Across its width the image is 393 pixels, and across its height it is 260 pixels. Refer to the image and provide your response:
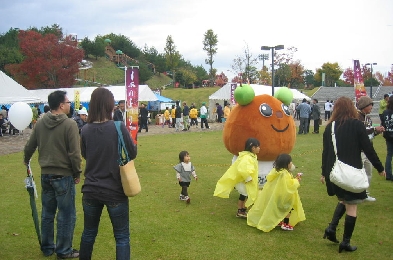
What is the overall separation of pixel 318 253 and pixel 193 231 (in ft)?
6.15

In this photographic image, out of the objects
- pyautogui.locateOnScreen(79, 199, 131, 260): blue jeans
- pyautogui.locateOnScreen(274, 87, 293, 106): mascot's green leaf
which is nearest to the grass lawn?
pyautogui.locateOnScreen(79, 199, 131, 260): blue jeans

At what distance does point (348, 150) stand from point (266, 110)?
2.78 metres

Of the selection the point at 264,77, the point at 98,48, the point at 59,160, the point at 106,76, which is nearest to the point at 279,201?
the point at 59,160

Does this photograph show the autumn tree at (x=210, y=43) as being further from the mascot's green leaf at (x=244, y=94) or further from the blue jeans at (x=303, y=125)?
the mascot's green leaf at (x=244, y=94)

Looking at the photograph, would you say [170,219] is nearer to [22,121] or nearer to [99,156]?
[99,156]

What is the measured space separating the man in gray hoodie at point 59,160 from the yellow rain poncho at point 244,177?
8.30ft

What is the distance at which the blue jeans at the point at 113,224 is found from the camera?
3.88 m

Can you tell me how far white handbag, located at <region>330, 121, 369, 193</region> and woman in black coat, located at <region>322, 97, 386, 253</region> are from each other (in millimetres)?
91

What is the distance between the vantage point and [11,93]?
2428 cm

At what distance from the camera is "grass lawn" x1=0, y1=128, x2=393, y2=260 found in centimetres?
526

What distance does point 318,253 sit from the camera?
5.19 metres

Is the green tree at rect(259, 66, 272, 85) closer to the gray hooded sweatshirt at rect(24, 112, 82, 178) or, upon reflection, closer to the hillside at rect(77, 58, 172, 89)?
the hillside at rect(77, 58, 172, 89)

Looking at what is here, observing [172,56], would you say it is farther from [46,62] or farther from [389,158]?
[389,158]

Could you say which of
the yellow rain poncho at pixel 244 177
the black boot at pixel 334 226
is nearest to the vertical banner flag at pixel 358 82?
the yellow rain poncho at pixel 244 177
